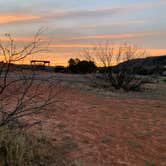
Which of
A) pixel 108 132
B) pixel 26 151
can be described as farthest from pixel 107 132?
pixel 26 151

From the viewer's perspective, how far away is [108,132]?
1093cm

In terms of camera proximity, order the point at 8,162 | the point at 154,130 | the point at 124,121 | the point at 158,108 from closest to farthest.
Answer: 1. the point at 8,162
2. the point at 154,130
3. the point at 124,121
4. the point at 158,108

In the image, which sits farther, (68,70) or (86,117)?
(68,70)

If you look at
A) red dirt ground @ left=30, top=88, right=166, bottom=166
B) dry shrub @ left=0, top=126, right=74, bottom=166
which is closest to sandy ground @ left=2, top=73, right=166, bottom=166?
red dirt ground @ left=30, top=88, right=166, bottom=166

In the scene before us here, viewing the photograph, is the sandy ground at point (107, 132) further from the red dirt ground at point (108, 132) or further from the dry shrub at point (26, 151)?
the dry shrub at point (26, 151)

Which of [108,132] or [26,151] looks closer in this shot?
[26,151]

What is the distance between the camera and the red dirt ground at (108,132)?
9.25 m

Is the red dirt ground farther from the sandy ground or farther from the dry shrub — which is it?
the dry shrub

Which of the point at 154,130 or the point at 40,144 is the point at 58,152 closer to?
the point at 40,144

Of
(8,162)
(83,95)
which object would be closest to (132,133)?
(8,162)

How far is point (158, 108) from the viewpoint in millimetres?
15453

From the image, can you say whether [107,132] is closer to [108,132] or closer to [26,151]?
[108,132]

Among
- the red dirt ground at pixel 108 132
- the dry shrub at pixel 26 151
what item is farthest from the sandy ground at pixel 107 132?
the dry shrub at pixel 26 151

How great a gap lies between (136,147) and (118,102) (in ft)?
21.3
